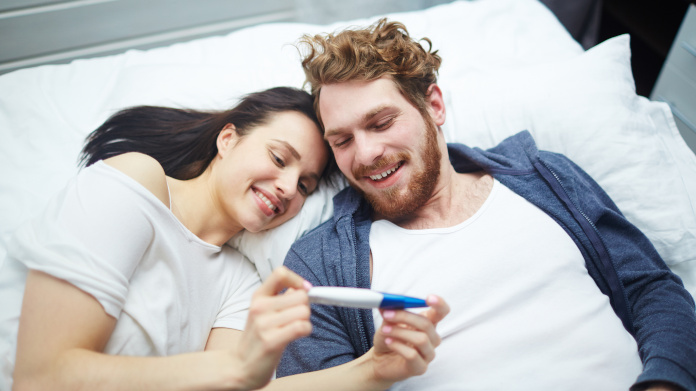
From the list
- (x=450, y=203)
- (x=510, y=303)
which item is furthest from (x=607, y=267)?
(x=450, y=203)

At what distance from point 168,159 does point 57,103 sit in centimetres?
50

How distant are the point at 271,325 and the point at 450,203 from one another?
2.67 ft

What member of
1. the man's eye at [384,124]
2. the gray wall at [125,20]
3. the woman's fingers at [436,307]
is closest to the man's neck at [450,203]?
the man's eye at [384,124]

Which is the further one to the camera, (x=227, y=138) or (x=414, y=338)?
(x=227, y=138)

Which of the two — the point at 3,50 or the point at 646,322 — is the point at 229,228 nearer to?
the point at 646,322

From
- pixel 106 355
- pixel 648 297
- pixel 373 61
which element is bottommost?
pixel 648 297

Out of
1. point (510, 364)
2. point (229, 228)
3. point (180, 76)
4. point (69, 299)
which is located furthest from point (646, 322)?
point (180, 76)

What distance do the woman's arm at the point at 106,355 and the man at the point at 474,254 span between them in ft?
1.14

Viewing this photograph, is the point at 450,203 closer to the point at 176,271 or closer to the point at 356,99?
the point at 356,99

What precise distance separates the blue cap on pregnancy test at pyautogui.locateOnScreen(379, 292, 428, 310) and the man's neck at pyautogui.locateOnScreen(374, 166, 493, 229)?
53 cm

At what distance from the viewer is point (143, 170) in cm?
116

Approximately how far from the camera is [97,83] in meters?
1.66

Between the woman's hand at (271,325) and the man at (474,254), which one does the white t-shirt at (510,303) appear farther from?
the woman's hand at (271,325)

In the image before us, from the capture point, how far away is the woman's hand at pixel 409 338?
861 mm
